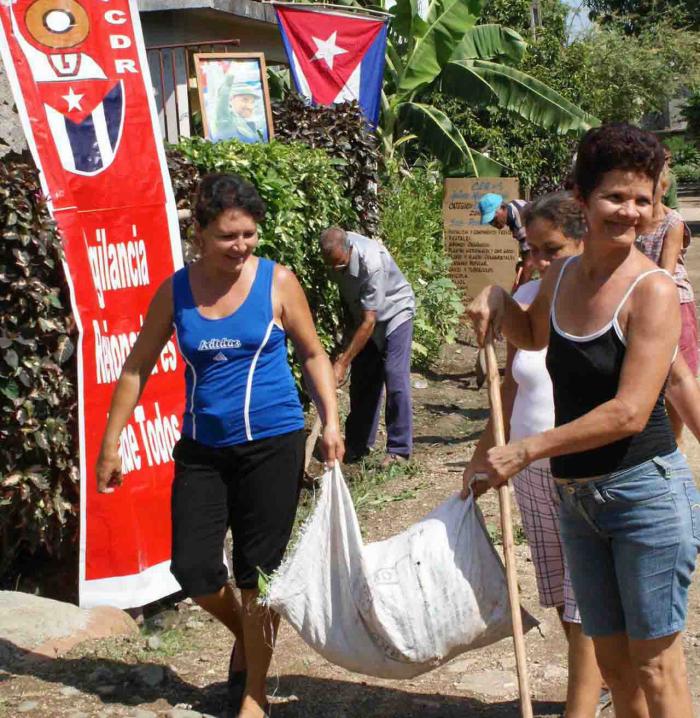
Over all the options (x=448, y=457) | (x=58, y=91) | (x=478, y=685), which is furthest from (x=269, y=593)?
(x=448, y=457)

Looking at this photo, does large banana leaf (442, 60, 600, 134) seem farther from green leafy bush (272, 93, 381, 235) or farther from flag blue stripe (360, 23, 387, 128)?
green leafy bush (272, 93, 381, 235)

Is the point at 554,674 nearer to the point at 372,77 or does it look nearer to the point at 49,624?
the point at 49,624

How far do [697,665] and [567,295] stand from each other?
2.31 m

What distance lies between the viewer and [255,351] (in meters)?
4.18

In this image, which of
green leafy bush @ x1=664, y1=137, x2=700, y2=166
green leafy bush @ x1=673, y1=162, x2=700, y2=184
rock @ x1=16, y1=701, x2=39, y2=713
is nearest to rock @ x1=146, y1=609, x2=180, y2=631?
rock @ x1=16, y1=701, x2=39, y2=713

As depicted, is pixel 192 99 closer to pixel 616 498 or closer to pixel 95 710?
pixel 95 710

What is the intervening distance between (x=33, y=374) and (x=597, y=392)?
9.84ft

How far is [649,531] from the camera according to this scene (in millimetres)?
2994

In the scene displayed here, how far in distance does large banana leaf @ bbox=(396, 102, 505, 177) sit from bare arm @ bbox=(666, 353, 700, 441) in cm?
1425

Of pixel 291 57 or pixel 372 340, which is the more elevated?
pixel 291 57

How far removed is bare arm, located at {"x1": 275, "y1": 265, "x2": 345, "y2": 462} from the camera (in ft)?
13.8

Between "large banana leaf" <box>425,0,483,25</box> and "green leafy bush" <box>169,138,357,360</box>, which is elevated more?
"large banana leaf" <box>425,0,483,25</box>

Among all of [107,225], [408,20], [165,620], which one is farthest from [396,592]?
[408,20]

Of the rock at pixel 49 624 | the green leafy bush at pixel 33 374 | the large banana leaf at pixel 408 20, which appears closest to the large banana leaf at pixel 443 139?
the large banana leaf at pixel 408 20
